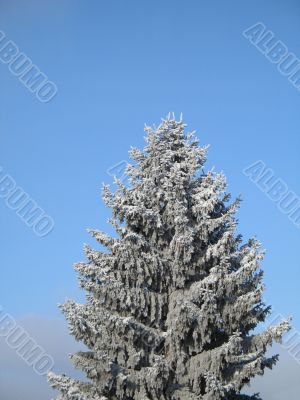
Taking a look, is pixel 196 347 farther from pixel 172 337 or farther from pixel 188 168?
pixel 188 168

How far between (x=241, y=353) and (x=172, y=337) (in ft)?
6.86

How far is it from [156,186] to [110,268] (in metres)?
3.19

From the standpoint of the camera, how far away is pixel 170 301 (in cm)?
1758

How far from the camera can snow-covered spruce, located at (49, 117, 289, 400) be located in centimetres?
1631

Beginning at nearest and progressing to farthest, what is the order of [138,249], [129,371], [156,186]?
[129,371], [138,249], [156,186]

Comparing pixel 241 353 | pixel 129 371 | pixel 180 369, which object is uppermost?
pixel 241 353

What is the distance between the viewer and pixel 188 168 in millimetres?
19625

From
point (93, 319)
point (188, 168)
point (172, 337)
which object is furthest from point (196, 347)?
point (188, 168)

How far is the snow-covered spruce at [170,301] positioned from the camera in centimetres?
1631

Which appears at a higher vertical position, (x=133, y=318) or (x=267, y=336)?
(x=267, y=336)

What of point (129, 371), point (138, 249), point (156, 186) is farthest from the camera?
point (156, 186)

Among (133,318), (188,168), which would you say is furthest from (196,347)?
(188,168)

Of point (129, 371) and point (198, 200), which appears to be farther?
point (198, 200)

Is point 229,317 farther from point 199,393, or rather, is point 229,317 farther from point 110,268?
point 110,268
